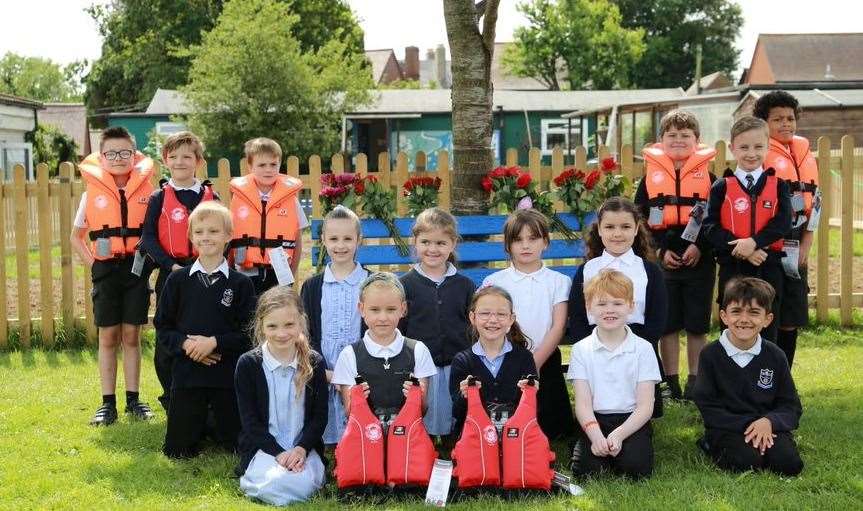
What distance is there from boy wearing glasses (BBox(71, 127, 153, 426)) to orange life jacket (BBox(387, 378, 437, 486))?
236 centimetres

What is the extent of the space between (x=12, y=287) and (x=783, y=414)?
9.90m

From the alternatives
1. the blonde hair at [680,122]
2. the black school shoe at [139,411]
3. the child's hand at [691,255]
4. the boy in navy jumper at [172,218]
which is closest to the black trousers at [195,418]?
the boy in navy jumper at [172,218]

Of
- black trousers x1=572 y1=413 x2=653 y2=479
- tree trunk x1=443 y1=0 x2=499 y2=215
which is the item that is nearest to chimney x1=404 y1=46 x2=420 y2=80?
tree trunk x1=443 y1=0 x2=499 y2=215

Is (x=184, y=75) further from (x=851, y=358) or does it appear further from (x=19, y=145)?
(x=851, y=358)

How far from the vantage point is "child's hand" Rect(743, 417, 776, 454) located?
197 inches

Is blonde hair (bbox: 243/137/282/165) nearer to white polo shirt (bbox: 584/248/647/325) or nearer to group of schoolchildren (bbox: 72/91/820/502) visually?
group of schoolchildren (bbox: 72/91/820/502)

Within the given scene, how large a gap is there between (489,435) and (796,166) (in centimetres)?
313

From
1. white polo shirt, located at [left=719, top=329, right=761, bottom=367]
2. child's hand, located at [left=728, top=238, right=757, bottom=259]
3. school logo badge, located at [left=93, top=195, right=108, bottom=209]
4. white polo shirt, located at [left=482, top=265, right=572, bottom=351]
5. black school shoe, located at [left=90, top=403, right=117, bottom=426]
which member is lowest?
black school shoe, located at [left=90, top=403, right=117, bottom=426]

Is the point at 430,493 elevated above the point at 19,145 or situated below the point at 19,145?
below

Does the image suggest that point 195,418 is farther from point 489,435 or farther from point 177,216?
point 489,435

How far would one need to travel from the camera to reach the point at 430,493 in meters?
4.70

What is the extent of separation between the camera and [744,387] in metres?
5.18

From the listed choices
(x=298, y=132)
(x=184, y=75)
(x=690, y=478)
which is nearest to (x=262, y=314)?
(x=690, y=478)

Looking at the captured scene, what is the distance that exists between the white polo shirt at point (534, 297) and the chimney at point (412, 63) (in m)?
75.2
